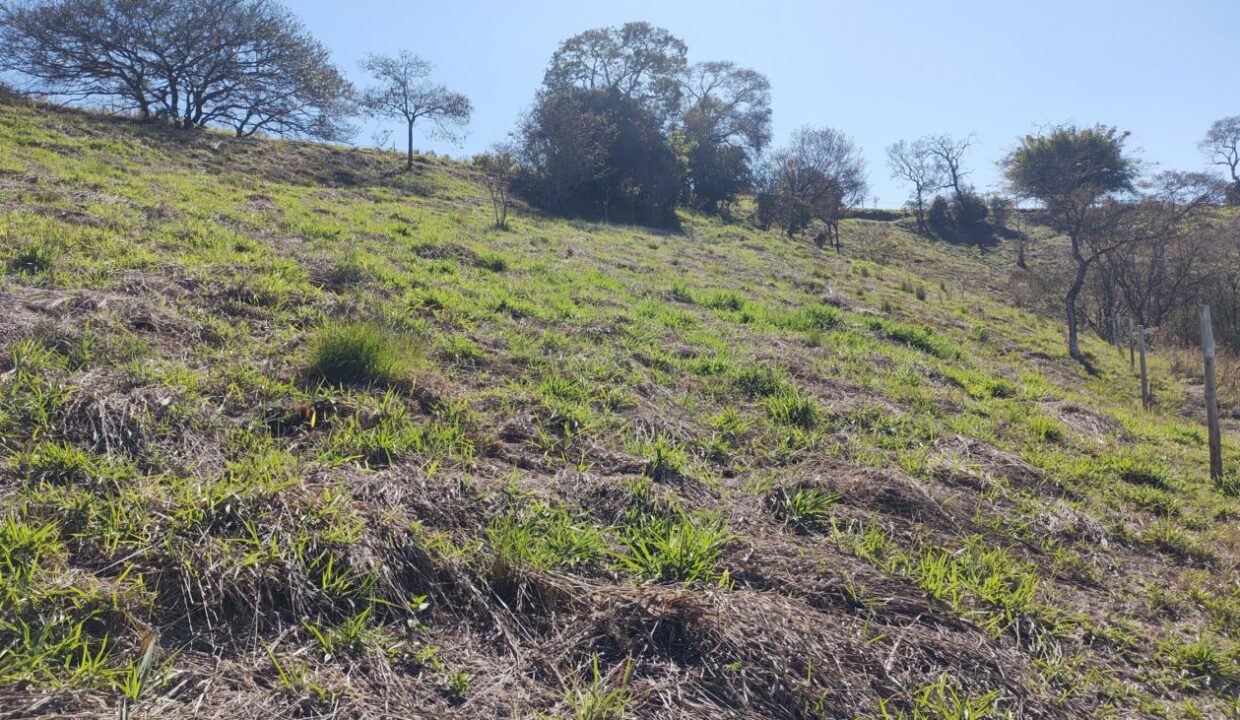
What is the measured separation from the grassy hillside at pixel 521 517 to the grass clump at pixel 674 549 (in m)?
0.02

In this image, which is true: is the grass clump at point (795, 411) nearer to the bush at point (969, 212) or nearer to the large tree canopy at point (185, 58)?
the large tree canopy at point (185, 58)

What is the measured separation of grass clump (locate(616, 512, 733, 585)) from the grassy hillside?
0.06 ft

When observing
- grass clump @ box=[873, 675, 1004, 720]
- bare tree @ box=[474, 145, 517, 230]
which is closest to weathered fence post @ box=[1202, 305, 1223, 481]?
grass clump @ box=[873, 675, 1004, 720]

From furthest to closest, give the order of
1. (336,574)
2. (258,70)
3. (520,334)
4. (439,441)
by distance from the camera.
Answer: (258,70), (520,334), (439,441), (336,574)

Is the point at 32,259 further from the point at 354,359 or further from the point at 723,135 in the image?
the point at 723,135

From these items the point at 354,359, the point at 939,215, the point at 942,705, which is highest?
the point at 939,215

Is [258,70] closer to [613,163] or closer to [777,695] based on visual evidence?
[613,163]

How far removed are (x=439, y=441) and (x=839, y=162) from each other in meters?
36.5

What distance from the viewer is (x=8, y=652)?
6.30 ft

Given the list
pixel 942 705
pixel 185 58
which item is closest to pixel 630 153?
pixel 185 58

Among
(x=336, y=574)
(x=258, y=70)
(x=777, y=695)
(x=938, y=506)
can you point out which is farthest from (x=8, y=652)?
(x=258, y=70)

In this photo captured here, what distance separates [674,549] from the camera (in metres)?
2.99

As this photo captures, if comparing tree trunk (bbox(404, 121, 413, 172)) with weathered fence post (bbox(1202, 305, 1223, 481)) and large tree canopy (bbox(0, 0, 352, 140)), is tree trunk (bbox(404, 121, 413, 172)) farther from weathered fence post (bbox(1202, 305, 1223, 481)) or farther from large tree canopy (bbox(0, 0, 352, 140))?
weathered fence post (bbox(1202, 305, 1223, 481))

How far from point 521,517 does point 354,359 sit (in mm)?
1857
